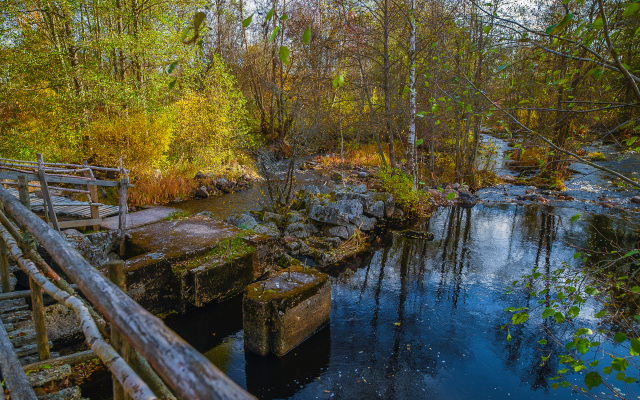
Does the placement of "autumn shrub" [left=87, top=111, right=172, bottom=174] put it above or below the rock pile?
above

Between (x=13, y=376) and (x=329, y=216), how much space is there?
25.2 ft

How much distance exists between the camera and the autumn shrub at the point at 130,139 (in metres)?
11.4

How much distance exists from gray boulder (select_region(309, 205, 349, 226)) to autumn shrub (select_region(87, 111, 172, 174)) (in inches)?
260

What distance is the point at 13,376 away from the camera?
2.04 m

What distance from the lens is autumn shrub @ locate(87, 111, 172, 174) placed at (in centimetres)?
1135

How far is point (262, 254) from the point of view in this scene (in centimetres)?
661

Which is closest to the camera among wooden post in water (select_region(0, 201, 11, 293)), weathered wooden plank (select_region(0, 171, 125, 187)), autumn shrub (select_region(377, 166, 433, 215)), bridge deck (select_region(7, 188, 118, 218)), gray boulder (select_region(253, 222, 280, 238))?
wooden post in water (select_region(0, 201, 11, 293))

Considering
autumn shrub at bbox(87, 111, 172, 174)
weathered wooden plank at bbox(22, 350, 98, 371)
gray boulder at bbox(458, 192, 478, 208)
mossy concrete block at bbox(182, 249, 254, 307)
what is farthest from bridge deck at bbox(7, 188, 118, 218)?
gray boulder at bbox(458, 192, 478, 208)

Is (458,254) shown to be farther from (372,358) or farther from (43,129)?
(43,129)

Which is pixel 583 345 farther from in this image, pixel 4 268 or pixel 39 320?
pixel 4 268

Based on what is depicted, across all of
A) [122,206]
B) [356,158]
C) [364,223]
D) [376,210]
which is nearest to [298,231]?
[364,223]

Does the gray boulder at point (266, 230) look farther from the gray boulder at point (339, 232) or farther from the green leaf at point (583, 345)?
the green leaf at point (583, 345)

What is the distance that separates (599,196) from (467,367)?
1208cm

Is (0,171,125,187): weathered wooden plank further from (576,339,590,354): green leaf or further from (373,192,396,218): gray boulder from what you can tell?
(373,192,396,218): gray boulder
